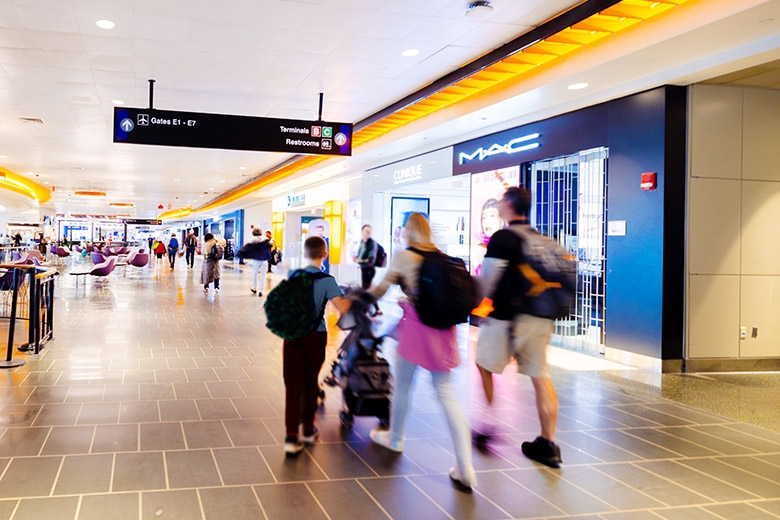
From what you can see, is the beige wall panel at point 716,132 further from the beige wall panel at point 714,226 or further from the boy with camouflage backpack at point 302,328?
the boy with camouflage backpack at point 302,328

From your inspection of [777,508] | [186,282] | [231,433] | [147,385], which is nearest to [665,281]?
[777,508]

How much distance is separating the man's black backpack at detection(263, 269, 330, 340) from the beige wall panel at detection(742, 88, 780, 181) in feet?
17.7

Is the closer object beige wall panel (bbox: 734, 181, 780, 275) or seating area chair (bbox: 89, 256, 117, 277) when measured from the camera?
beige wall panel (bbox: 734, 181, 780, 275)

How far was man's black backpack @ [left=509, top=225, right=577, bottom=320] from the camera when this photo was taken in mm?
3592

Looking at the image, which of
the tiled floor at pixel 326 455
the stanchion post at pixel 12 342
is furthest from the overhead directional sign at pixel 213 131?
the tiled floor at pixel 326 455

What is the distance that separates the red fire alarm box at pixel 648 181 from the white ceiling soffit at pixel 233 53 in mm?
2015

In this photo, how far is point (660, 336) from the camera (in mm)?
6512

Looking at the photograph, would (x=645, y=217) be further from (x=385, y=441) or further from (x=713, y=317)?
(x=385, y=441)

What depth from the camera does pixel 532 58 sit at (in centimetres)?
678

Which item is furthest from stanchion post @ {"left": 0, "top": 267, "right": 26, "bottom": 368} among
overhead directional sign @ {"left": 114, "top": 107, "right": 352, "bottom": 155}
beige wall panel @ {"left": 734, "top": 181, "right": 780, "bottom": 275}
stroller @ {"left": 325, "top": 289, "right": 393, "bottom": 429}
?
beige wall panel @ {"left": 734, "top": 181, "right": 780, "bottom": 275}

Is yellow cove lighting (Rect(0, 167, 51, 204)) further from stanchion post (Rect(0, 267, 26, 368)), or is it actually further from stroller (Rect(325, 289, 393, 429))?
stroller (Rect(325, 289, 393, 429))

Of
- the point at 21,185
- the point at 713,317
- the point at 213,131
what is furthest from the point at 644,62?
the point at 21,185

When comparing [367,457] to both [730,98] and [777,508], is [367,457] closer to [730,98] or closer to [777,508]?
[777,508]

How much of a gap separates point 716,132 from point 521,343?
4.35 meters
